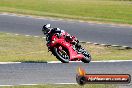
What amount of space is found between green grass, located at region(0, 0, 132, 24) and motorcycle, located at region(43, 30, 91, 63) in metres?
20.4

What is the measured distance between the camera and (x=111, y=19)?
117ft

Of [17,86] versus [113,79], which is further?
[17,86]

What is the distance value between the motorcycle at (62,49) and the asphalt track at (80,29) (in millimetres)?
11825

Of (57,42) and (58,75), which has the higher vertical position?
(57,42)

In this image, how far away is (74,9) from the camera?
40.2m

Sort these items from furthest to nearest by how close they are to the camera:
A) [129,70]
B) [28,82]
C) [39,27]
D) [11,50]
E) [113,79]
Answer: [39,27]
[11,50]
[129,70]
[28,82]
[113,79]

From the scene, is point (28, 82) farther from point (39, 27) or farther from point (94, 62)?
point (39, 27)

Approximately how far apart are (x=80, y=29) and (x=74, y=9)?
1021cm

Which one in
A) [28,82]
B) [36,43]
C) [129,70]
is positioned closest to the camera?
[28,82]

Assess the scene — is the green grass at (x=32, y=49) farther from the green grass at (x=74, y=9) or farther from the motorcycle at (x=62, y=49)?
the green grass at (x=74, y=9)

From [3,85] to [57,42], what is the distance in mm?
2459

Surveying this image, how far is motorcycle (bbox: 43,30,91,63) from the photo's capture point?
13852 millimetres

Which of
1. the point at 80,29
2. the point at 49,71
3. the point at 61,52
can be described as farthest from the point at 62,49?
the point at 80,29

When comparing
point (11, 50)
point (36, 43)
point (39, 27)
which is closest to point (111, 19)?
point (39, 27)
